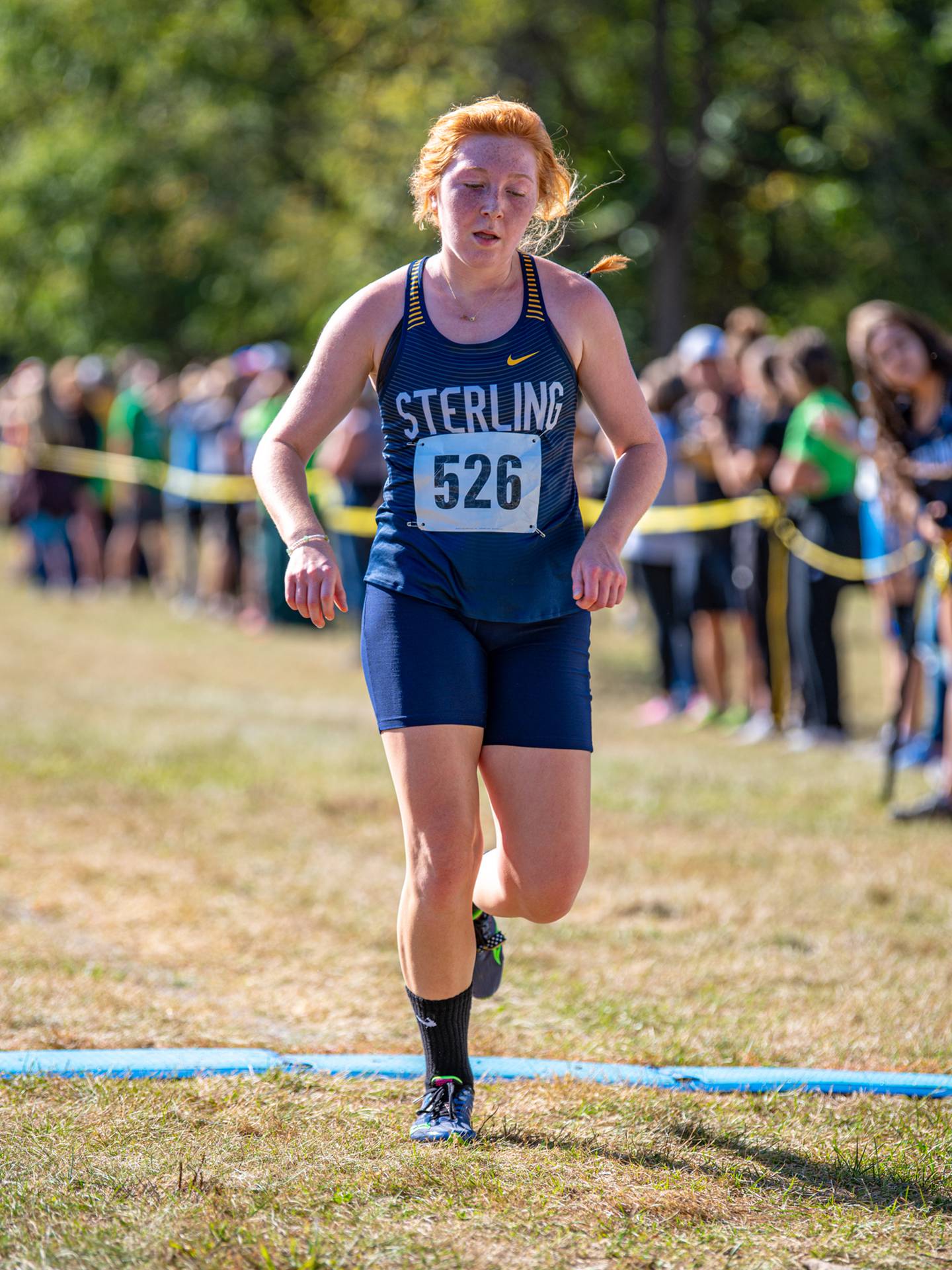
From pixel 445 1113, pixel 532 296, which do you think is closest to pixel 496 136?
pixel 532 296

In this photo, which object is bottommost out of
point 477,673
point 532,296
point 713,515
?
point 477,673

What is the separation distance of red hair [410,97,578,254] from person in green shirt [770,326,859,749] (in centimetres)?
528

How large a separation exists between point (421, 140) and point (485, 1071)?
56.1ft

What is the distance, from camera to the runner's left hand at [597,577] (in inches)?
138

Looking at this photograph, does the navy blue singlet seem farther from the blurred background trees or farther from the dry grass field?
the blurred background trees

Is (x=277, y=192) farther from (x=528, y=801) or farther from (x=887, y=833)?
(x=528, y=801)

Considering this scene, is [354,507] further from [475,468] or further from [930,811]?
[475,468]

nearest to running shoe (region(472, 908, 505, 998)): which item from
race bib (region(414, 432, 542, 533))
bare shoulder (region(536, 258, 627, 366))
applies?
race bib (region(414, 432, 542, 533))

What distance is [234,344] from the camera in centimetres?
2636

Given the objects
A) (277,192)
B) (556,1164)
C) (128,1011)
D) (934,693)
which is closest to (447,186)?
(556,1164)

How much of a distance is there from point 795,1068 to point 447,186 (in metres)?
2.35

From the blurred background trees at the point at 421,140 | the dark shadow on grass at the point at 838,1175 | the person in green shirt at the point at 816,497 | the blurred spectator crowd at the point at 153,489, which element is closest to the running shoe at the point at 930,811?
the person in green shirt at the point at 816,497

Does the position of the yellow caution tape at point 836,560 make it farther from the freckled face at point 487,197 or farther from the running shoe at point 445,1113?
the running shoe at point 445,1113

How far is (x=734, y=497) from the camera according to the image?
995cm
